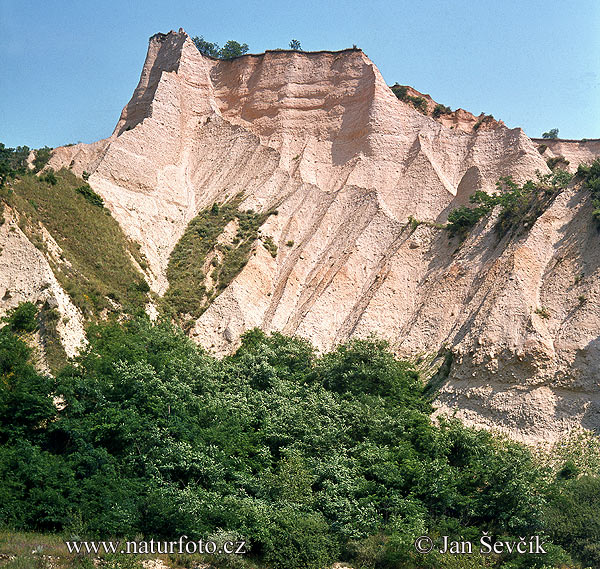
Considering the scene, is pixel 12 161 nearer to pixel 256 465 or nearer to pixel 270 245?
pixel 270 245

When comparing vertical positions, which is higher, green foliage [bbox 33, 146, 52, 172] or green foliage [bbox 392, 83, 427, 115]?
green foliage [bbox 392, 83, 427, 115]

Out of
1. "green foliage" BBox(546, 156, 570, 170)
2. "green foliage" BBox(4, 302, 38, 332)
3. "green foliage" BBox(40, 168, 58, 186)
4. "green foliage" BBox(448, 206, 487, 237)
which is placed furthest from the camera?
"green foliage" BBox(546, 156, 570, 170)

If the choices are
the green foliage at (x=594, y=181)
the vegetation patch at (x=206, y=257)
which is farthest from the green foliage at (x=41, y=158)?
the green foliage at (x=594, y=181)

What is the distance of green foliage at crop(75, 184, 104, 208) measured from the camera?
131ft

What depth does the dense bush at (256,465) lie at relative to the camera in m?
21.8

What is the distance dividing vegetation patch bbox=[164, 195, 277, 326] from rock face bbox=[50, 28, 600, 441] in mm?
681

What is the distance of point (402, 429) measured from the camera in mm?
26453

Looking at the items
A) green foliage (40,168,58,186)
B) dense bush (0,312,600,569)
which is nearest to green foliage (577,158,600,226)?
dense bush (0,312,600,569)

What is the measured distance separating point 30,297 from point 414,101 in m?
33.3

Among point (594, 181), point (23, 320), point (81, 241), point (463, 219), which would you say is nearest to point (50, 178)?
point (81, 241)

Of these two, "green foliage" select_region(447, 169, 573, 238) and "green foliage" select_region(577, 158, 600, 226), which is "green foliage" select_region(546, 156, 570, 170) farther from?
"green foliage" select_region(577, 158, 600, 226)

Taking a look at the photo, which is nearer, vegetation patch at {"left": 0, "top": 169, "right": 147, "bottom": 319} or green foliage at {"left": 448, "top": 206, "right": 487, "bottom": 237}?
vegetation patch at {"left": 0, "top": 169, "right": 147, "bottom": 319}

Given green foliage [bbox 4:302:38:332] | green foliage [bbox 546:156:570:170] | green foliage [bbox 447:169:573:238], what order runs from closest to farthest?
green foliage [bbox 4:302:38:332]
green foliage [bbox 447:169:573:238]
green foliage [bbox 546:156:570:170]

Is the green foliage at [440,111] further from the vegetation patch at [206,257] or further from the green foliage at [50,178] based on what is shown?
the green foliage at [50,178]
